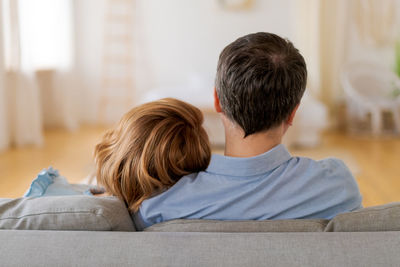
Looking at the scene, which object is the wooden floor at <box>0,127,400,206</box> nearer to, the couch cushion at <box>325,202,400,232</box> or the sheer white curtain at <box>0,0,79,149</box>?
the sheer white curtain at <box>0,0,79,149</box>

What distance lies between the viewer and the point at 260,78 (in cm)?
126

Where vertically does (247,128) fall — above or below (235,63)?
below

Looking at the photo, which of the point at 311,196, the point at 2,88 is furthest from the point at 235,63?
the point at 2,88

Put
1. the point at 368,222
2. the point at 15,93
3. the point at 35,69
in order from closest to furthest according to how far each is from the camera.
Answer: the point at 368,222
the point at 15,93
the point at 35,69

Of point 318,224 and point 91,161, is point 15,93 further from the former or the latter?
point 318,224

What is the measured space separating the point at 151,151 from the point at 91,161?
359cm

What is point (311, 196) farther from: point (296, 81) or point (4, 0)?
point (4, 0)

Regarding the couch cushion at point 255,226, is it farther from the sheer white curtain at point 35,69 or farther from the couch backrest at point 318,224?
the sheer white curtain at point 35,69

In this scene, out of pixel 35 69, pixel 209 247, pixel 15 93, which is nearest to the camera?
pixel 209 247

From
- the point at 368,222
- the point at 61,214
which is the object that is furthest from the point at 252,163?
the point at 61,214

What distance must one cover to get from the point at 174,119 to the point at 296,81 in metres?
0.31

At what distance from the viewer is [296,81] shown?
129 centimetres

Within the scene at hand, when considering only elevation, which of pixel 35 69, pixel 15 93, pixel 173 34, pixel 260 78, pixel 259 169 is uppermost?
pixel 260 78

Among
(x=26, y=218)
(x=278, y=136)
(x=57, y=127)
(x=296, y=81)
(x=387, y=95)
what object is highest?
(x=296, y=81)
